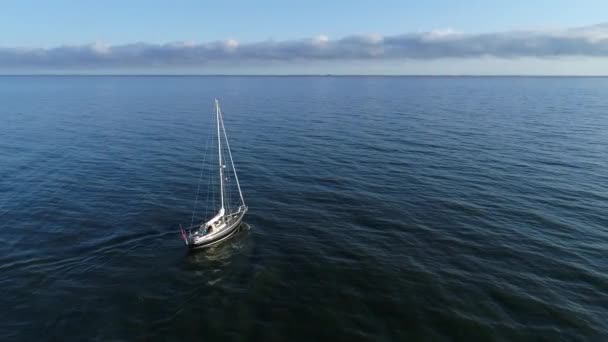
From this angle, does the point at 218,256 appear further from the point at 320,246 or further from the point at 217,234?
the point at 320,246

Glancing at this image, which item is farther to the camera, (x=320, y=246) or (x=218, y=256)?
(x=320, y=246)

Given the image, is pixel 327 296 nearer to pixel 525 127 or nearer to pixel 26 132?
pixel 525 127

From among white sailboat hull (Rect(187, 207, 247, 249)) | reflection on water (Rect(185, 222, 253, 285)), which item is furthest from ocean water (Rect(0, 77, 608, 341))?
white sailboat hull (Rect(187, 207, 247, 249))

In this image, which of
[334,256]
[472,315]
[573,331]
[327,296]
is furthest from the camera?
[334,256]

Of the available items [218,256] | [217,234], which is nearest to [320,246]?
[218,256]

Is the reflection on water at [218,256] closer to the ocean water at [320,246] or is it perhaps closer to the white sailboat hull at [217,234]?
the ocean water at [320,246]

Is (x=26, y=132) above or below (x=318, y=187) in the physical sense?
above

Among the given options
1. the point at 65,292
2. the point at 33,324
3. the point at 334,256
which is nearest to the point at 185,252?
the point at 65,292

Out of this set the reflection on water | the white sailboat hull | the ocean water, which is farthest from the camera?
the white sailboat hull

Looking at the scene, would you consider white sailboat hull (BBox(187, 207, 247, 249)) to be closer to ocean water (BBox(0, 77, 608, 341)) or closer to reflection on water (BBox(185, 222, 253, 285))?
reflection on water (BBox(185, 222, 253, 285))
